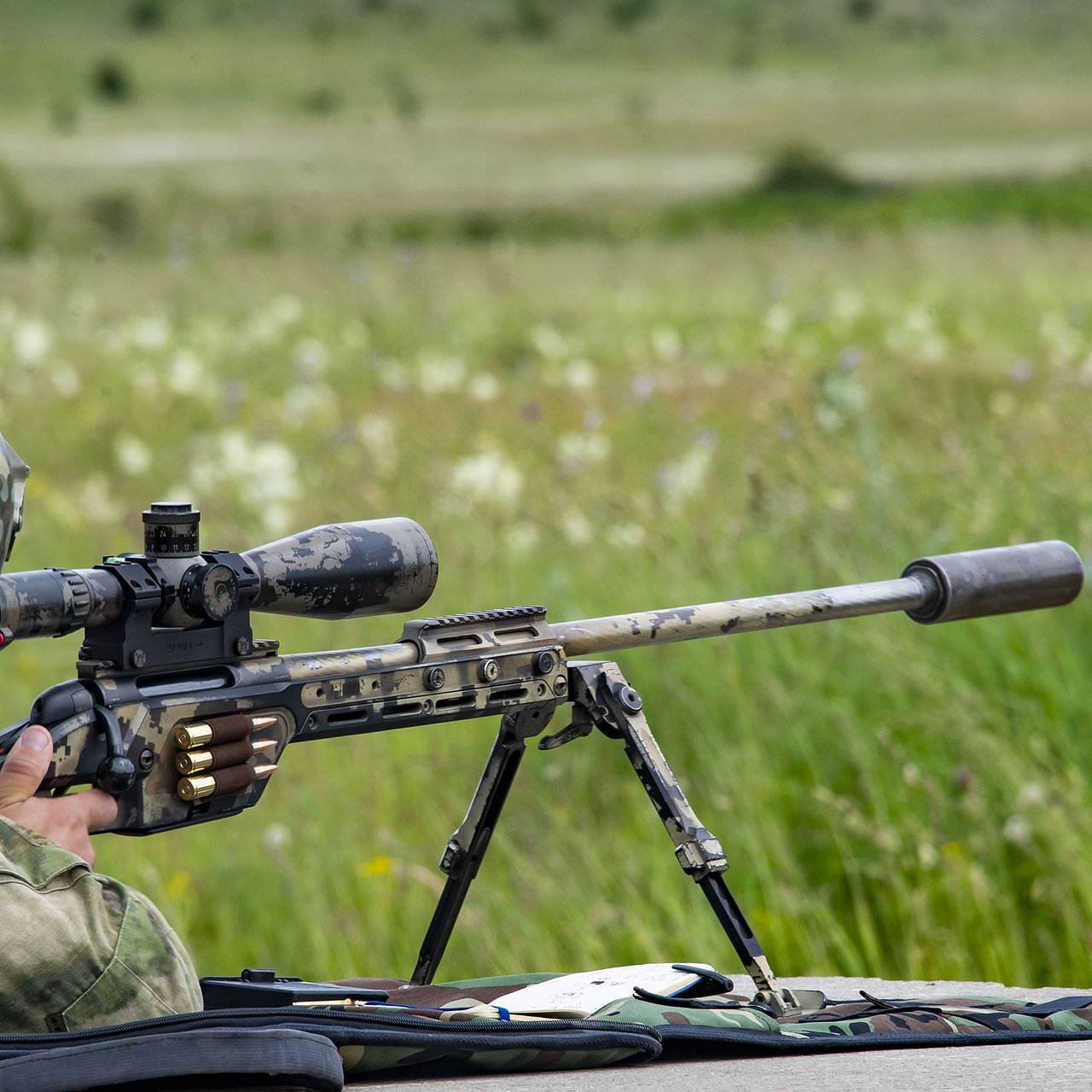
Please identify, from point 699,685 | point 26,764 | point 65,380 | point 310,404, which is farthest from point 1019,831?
point 65,380

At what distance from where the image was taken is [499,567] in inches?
290

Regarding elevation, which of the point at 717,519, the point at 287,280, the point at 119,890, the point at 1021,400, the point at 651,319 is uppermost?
the point at 287,280

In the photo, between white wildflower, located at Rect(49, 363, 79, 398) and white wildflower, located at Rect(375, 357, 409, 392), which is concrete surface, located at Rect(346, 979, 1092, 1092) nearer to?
white wildflower, located at Rect(375, 357, 409, 392)

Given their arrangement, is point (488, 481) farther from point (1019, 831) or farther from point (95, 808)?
point (95, 808)

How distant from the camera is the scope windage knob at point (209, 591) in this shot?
2611 mm

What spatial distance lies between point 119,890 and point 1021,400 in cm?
874

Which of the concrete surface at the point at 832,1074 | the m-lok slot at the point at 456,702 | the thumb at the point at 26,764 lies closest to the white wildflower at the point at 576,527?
the m-lok slot at the point at 456,702

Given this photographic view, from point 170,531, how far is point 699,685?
332 centimetres

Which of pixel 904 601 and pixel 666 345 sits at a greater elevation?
pixel 666 345

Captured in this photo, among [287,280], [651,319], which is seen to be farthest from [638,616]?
[287,280]

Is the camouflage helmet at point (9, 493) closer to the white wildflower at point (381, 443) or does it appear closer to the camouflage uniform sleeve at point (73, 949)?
the camouflage uniform sleeve at point (73, 949)

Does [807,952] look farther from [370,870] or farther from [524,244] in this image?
[524,244]

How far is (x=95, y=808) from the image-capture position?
2.59m

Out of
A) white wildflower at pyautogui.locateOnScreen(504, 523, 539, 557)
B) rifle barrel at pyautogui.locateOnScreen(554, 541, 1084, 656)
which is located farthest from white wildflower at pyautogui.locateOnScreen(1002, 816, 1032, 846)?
white wildflower at pyautogui.locateOnScreen(504, 523, 539, 557)
